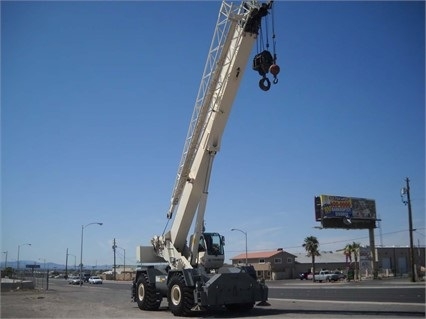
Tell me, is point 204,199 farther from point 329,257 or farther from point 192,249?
point 329,257

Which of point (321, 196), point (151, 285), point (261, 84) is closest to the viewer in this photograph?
point (261, 84)

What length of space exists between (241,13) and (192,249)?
1041 centimetres

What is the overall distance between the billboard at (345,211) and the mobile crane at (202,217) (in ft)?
184

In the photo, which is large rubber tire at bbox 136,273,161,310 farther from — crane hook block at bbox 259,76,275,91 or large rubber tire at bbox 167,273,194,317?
crane hook block at bbox 259,76,275,91

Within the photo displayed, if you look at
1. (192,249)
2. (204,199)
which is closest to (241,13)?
(204,199)

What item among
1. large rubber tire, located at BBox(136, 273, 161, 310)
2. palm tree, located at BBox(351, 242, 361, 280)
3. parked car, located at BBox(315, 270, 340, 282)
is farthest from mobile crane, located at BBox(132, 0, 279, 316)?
palm tree, located at BBox(351, 242, 361, 280)

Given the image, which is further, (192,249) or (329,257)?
(329,257)

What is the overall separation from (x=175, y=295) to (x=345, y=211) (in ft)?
204

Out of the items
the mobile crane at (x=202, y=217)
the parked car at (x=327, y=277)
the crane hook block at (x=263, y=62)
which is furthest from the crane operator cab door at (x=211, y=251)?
the parked car at (x=327, y=277)

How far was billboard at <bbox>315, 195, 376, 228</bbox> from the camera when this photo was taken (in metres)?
75.8

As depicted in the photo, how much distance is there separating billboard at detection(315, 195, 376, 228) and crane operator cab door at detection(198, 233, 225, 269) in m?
56.8

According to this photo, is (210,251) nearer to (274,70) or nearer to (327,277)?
(274,70)

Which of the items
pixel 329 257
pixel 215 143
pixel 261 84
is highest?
pixel 261 84

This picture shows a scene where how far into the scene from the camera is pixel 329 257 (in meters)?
108
